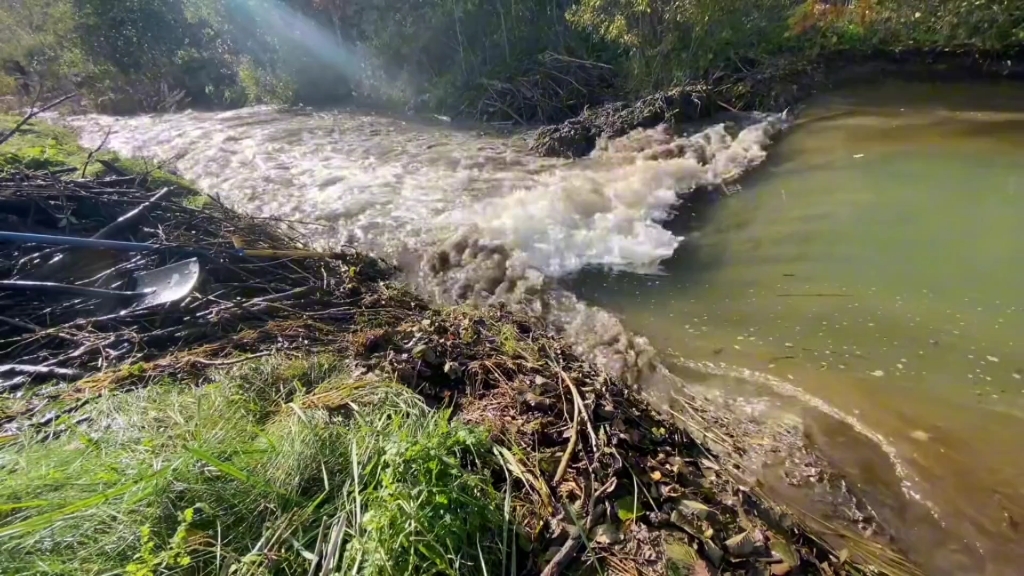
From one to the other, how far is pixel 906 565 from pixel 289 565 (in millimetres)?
2457

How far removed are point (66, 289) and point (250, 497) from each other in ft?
9.07

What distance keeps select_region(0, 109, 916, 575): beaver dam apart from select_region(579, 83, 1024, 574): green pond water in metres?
0.63

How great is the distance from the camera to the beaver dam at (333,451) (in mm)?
1937

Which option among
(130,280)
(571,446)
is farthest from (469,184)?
(571,446)

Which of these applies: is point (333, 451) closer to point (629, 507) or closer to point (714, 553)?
point (629, 507)

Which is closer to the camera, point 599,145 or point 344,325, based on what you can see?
point 344,325

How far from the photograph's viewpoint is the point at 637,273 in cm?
492

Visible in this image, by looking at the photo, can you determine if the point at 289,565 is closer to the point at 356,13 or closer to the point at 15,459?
the point at 15,459

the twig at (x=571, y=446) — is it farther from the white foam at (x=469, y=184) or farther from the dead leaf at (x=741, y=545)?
the white foam at (x=469, y=184)

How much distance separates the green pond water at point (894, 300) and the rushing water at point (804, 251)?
0.01 meters

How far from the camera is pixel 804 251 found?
4.75 meters

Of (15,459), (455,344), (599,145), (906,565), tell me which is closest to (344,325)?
(455,344)

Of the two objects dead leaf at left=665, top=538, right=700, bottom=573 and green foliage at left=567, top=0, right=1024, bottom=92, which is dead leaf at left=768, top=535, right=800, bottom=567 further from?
green foliage at left=567, top=0, right=1024, bottom=92

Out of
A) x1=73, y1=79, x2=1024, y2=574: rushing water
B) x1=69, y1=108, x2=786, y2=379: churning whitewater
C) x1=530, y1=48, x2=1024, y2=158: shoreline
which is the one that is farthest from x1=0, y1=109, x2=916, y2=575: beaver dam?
x1=530, y1=48, x2=1024, y2=158: shoreline
